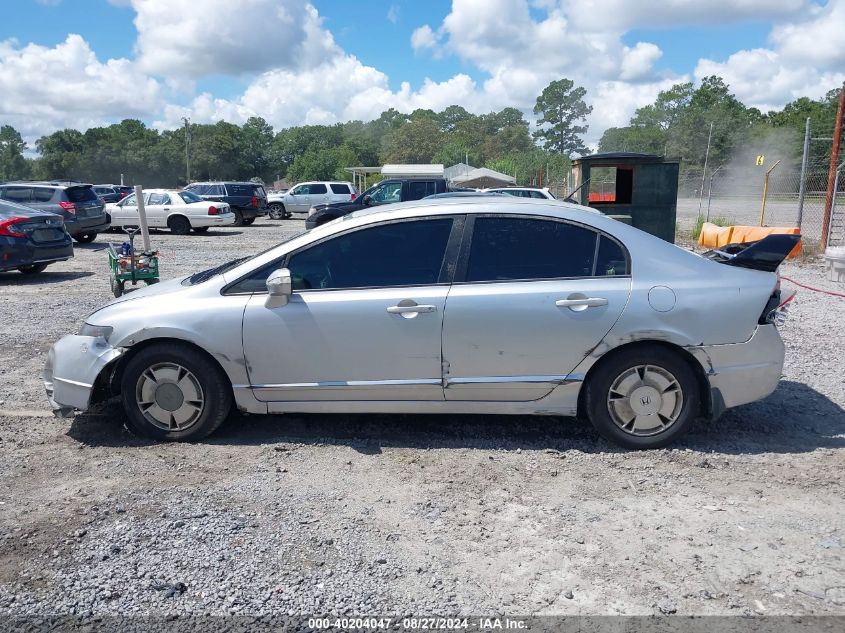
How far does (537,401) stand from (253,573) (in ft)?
6.84

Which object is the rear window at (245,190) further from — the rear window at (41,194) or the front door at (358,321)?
the front door at (358,321)

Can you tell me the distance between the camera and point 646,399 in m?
4.50

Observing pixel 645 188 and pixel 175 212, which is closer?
pixel 645 188

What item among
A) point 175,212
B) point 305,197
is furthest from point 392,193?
point 305,197

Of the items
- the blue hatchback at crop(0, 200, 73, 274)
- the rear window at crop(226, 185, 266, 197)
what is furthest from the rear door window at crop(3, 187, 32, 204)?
the rear window at crop(226, 185, 266, 197)

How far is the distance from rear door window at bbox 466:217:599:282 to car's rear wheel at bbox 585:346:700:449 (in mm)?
618

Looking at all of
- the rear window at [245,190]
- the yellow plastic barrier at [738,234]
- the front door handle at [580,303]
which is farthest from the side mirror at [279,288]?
the rear window at [245,190]

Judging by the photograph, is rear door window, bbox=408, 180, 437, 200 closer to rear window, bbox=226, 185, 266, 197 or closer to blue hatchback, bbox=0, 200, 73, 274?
rear window, bbox=226, 185, 266, 197

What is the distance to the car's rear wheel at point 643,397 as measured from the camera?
4461mm

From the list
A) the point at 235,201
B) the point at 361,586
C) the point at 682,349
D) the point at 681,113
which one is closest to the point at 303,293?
the point at 361,586

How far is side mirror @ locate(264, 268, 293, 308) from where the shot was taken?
Answer: 452cm

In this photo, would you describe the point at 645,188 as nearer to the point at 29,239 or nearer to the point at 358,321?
the point at 358,321

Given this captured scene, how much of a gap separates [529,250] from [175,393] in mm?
2465

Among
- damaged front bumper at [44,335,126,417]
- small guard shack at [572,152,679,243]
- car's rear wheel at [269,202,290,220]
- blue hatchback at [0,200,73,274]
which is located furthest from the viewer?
car's rear wheel at [269,202,290,220]
